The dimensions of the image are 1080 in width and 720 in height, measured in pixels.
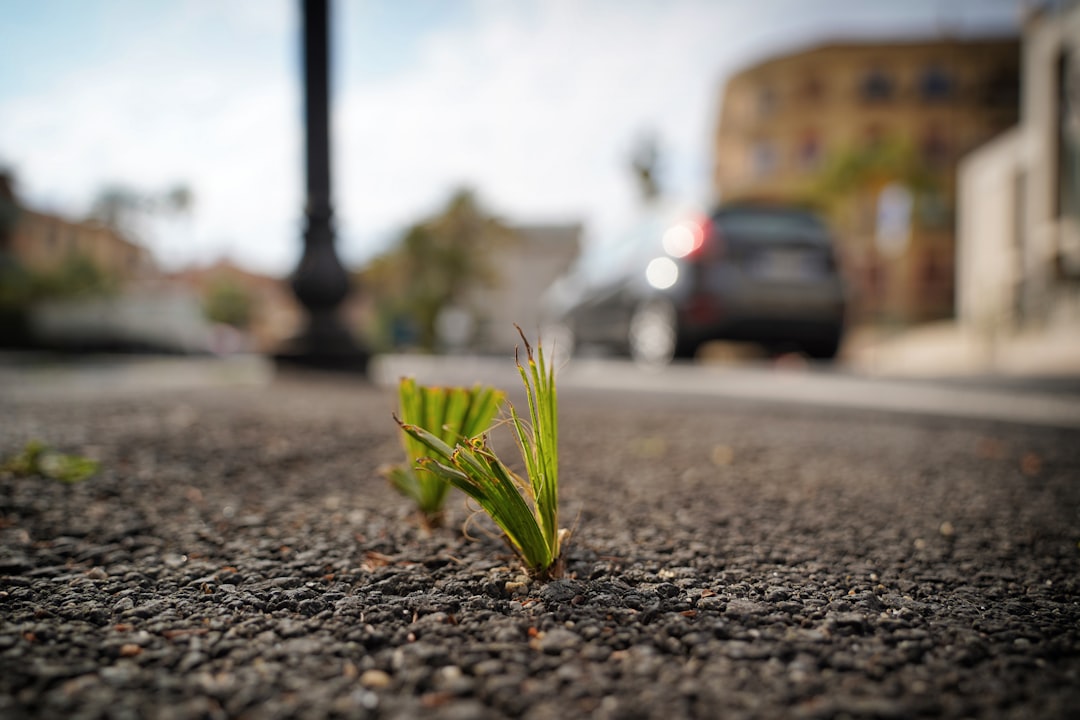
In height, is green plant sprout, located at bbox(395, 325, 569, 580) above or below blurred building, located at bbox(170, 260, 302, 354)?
below

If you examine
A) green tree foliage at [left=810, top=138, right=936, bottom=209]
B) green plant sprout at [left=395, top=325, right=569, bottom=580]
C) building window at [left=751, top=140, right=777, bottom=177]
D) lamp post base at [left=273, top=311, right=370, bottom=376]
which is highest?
building window at [left=751, top=140, right=777, bottom=177]

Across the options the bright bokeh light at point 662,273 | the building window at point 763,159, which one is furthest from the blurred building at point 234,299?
the bright bokeh light at point 662,273

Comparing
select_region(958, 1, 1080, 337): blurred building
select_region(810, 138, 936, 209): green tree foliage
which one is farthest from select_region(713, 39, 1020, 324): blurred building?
select_region(958, 1, 1080, 337): blurred building

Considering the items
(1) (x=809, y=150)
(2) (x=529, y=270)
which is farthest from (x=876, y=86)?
(2) (x=529, y=270)

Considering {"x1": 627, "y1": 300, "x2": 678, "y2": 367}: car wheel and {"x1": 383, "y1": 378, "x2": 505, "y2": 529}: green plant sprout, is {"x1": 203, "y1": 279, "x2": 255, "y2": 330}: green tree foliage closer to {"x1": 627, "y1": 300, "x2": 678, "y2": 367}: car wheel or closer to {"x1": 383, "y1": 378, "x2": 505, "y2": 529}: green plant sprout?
{"x1": 627, "y1": 300, "x2": 678, "y2": 367}: car wheel

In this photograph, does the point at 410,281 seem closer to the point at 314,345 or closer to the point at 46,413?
the point at 314,345

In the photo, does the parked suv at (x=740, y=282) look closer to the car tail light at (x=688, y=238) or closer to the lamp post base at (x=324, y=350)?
the car tail light at (x=688, y=238)
